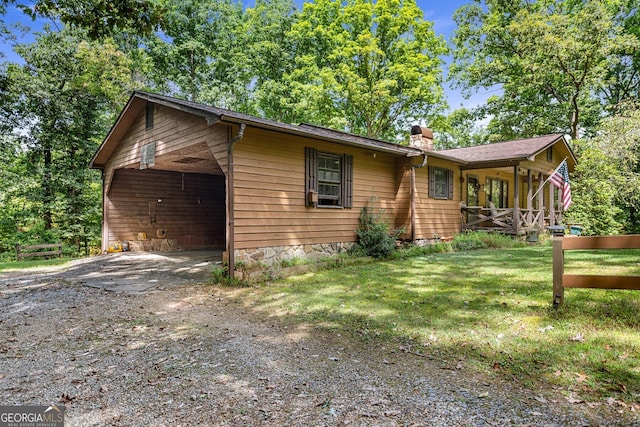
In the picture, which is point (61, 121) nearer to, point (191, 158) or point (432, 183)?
point (191, 158)

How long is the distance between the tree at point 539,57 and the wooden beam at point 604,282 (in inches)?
676

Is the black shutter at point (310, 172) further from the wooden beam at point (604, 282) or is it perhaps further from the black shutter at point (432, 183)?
the wooden beam at point (604, 282)

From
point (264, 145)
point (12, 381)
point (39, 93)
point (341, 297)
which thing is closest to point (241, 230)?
point (264, 145)

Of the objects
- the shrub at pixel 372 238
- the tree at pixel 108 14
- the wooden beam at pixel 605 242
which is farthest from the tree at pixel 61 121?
the wooden beam at pixel 605 242

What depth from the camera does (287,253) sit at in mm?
8227

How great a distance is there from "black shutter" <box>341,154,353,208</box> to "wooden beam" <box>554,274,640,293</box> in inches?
240

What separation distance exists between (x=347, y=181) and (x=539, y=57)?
50.9 ft

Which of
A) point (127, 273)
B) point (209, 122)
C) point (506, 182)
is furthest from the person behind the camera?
point (506, 182)

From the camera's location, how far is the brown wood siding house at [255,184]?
7434 millimetres

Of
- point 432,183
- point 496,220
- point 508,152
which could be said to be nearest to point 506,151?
point 508,152

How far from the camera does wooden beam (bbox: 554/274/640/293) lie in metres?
3.49

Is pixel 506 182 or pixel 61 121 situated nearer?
pixel 61 121

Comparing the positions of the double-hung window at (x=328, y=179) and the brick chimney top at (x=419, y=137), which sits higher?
the brick chimney top at (x=419, y=137)

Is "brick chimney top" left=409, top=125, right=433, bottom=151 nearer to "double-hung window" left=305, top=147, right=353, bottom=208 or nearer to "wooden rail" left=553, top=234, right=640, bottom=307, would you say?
"double-hung window" left=305, top=147, right=353, bottom=208
